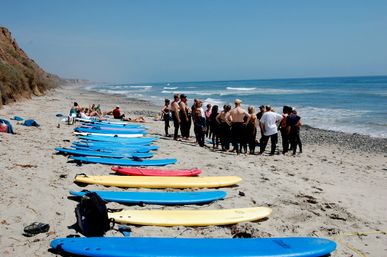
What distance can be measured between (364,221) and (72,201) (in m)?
4.44

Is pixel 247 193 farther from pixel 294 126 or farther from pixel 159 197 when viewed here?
pixel 294 126

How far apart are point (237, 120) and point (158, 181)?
4.31 meters

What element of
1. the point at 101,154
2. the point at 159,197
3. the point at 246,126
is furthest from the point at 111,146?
the point at 159,197

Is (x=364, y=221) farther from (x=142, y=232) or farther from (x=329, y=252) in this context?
(x=142, y=232)

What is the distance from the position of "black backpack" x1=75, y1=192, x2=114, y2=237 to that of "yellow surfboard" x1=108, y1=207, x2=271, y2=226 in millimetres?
409

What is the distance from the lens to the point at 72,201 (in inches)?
206

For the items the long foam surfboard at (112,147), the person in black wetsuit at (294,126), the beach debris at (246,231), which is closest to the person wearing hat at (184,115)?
the long foam surfboard at (112,147)

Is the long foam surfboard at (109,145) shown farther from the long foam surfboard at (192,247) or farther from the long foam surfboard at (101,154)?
the long foam surfboard at (192,247)

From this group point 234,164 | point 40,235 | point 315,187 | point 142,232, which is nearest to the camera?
point 40,235

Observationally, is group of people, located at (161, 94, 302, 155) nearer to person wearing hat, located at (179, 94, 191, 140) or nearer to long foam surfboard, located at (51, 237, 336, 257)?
person wearing hat, located at (179, 94, 191, 140)

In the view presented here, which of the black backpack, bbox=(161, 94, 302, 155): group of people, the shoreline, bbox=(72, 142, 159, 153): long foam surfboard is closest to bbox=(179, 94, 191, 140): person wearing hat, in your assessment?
bbox=(161, 94, 302, 155): group of people

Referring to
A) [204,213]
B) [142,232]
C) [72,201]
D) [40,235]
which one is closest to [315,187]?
[204,213]

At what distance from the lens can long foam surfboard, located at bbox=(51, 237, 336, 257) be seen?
3.69 m

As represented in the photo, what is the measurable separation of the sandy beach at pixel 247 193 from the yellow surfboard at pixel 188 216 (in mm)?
97
